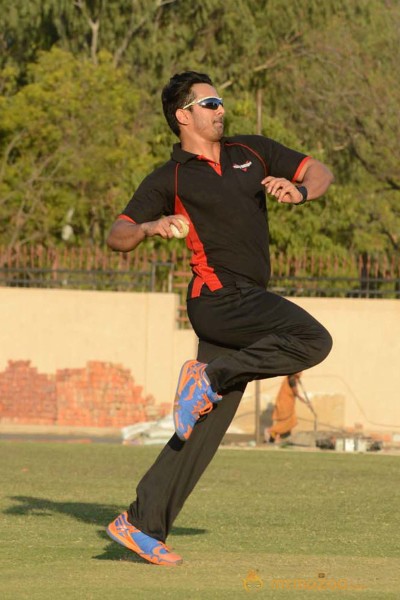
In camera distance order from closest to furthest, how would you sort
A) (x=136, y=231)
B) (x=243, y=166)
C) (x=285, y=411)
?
(x=136, y=231)
(x=243, y=166)
(x=285, y=411)

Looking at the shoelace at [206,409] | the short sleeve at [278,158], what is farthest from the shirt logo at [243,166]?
the shoelace at [206,409]

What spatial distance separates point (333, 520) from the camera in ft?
30.8

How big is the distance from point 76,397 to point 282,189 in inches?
673

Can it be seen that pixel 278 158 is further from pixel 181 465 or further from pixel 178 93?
pixel 181 465

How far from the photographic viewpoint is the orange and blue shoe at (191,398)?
255 inches

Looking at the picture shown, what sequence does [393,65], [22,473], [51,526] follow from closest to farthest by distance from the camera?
[51,526] → [22,473] → [393,65]

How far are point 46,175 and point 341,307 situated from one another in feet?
52.8

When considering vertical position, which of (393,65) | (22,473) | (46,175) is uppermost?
(393,65)

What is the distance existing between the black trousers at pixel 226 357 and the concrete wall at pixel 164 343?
1545 cm

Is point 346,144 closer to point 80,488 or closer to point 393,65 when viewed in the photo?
point 393,65

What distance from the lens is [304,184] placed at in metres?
6.59

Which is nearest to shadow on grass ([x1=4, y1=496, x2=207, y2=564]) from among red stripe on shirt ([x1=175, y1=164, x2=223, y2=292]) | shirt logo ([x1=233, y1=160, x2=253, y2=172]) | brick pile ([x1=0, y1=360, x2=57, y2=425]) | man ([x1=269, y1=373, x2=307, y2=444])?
red stripe on shirt ([x1=175, y1=164, x2=223, y2=292])

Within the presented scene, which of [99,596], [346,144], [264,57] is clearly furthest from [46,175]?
[99,596]


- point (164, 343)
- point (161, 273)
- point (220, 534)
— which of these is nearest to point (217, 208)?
point (220, 534)
